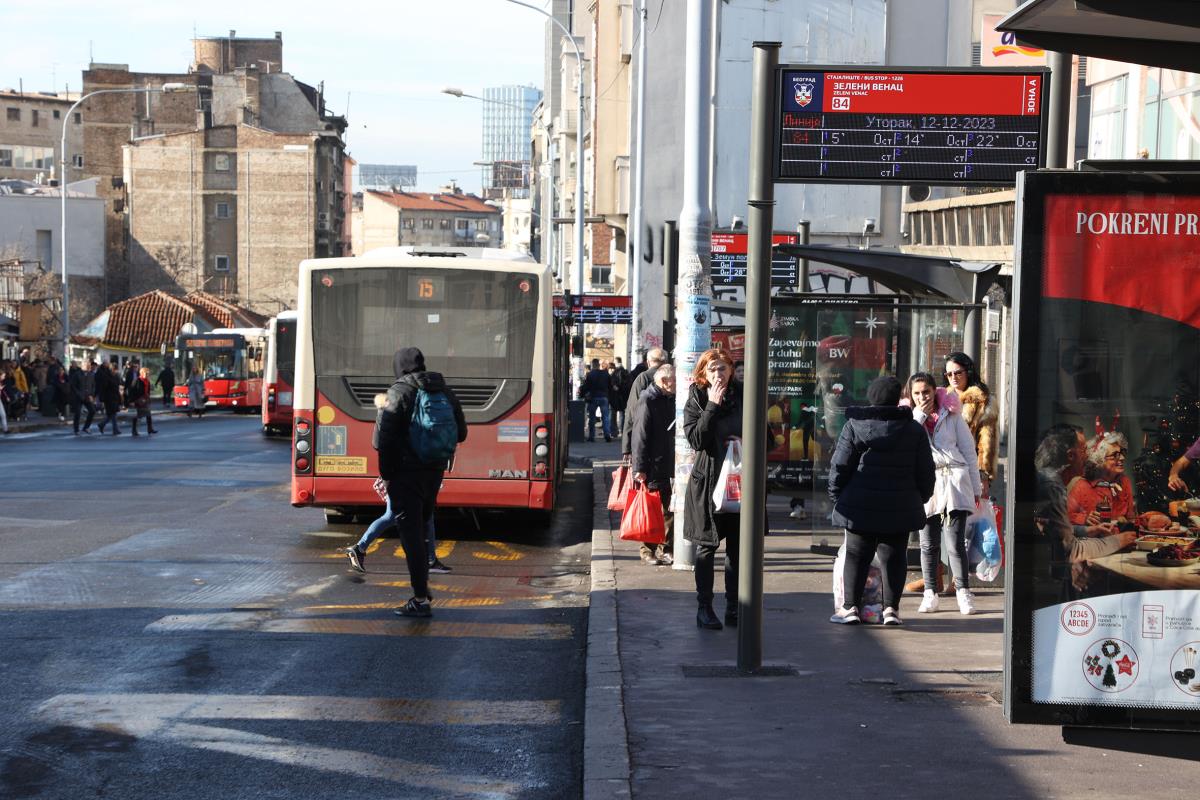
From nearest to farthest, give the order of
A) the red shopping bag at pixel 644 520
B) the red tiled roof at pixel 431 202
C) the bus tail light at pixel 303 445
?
1. the red shopping bag at pixel 644 520
2. the bus tail light at pixel 303 445
3. the red tiled roof at pixel 431 202

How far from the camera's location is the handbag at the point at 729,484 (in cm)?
952

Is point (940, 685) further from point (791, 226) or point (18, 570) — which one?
point (791, 226)

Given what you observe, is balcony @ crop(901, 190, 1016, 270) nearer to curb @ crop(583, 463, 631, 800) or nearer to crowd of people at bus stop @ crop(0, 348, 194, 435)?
curb @ crop(583, 463, 631, 800)

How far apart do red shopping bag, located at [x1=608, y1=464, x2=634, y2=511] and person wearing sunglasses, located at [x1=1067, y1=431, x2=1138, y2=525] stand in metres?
6.79

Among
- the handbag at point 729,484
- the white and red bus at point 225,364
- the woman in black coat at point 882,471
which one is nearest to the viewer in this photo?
the woman in black coat at point 882,471

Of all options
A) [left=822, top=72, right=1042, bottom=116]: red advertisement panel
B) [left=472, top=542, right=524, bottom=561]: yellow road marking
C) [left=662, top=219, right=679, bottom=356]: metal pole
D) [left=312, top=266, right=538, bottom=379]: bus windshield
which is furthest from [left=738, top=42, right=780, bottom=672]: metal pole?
[left=662, top=219, right=679, bottom=356]: metal pole

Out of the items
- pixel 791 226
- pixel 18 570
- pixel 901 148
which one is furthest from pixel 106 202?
pixel 901 148

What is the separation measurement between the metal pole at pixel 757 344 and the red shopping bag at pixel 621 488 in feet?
14.3

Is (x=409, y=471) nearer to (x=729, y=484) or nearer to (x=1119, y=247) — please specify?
(x=729, y=484)

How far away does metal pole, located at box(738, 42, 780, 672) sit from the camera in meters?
7.79

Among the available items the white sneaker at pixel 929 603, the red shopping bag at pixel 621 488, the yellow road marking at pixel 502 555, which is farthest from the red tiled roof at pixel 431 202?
the white sneaker at pixel 929 603

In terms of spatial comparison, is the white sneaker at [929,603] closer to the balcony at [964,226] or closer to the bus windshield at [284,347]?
the balcony at [964,226]

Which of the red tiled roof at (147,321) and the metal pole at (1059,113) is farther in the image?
the red tiled roof at (147,321)

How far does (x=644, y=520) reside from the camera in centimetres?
1188
